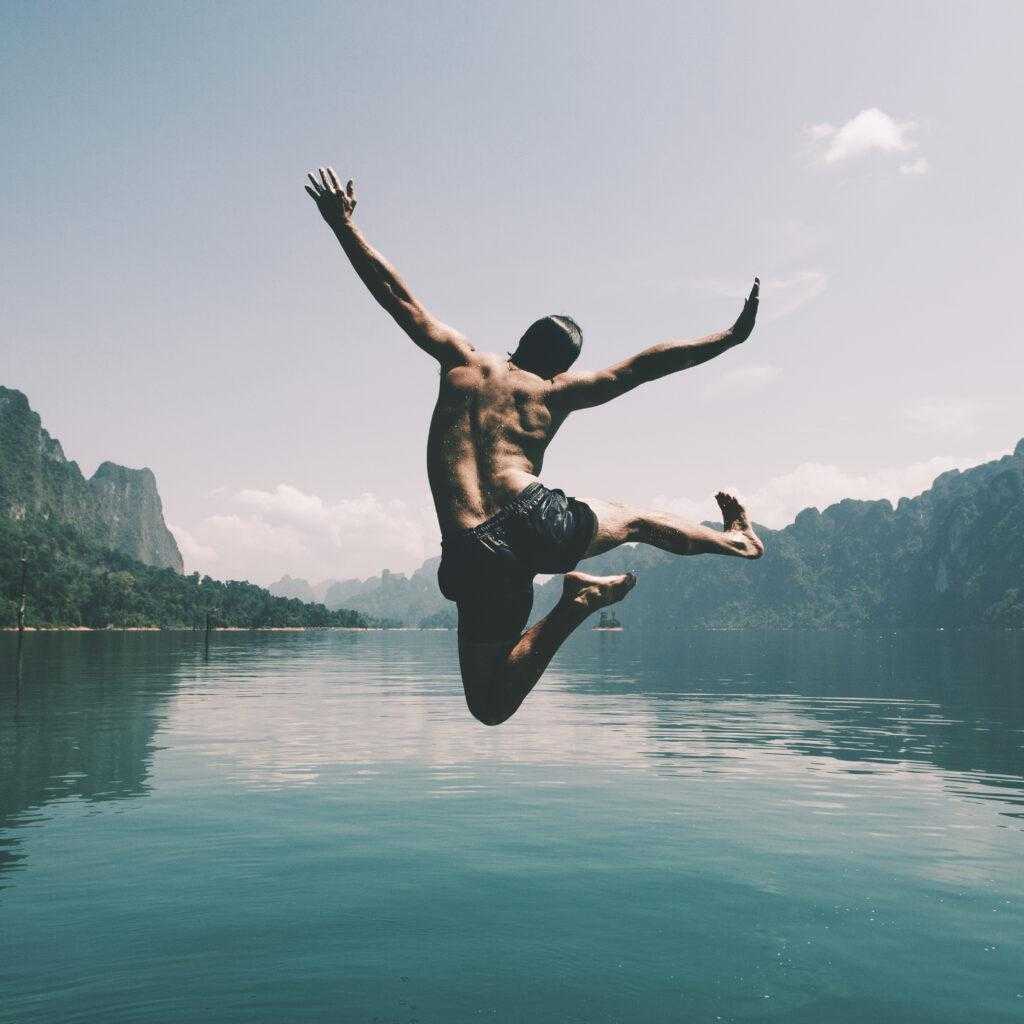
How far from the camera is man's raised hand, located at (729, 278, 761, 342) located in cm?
539

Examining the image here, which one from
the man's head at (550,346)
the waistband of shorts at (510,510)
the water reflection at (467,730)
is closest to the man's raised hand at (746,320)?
the man's head at (550,346)

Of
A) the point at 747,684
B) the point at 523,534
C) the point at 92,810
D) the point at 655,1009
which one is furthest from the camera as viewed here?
the point at 747,684

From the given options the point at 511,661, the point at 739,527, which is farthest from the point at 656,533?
the point at 511,661

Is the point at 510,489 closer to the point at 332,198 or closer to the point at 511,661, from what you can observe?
the point at 511,661

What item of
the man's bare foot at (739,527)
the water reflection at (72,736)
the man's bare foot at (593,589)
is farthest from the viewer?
the water reflection at (72,736)

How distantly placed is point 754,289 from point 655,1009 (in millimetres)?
9273

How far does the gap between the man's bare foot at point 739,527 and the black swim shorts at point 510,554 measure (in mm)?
1124

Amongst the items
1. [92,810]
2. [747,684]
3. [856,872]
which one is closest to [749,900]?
[856,872]

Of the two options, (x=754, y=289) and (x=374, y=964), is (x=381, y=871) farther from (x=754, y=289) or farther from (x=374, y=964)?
(x=754, y=289)

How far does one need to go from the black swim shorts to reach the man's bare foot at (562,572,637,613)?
0.66ft

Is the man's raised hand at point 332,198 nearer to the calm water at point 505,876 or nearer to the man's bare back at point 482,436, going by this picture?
the man's bare back at point 482,436

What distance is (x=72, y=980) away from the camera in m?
11.6

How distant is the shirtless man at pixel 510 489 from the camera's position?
5254 mm

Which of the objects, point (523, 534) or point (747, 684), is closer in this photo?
point (523, 534)
